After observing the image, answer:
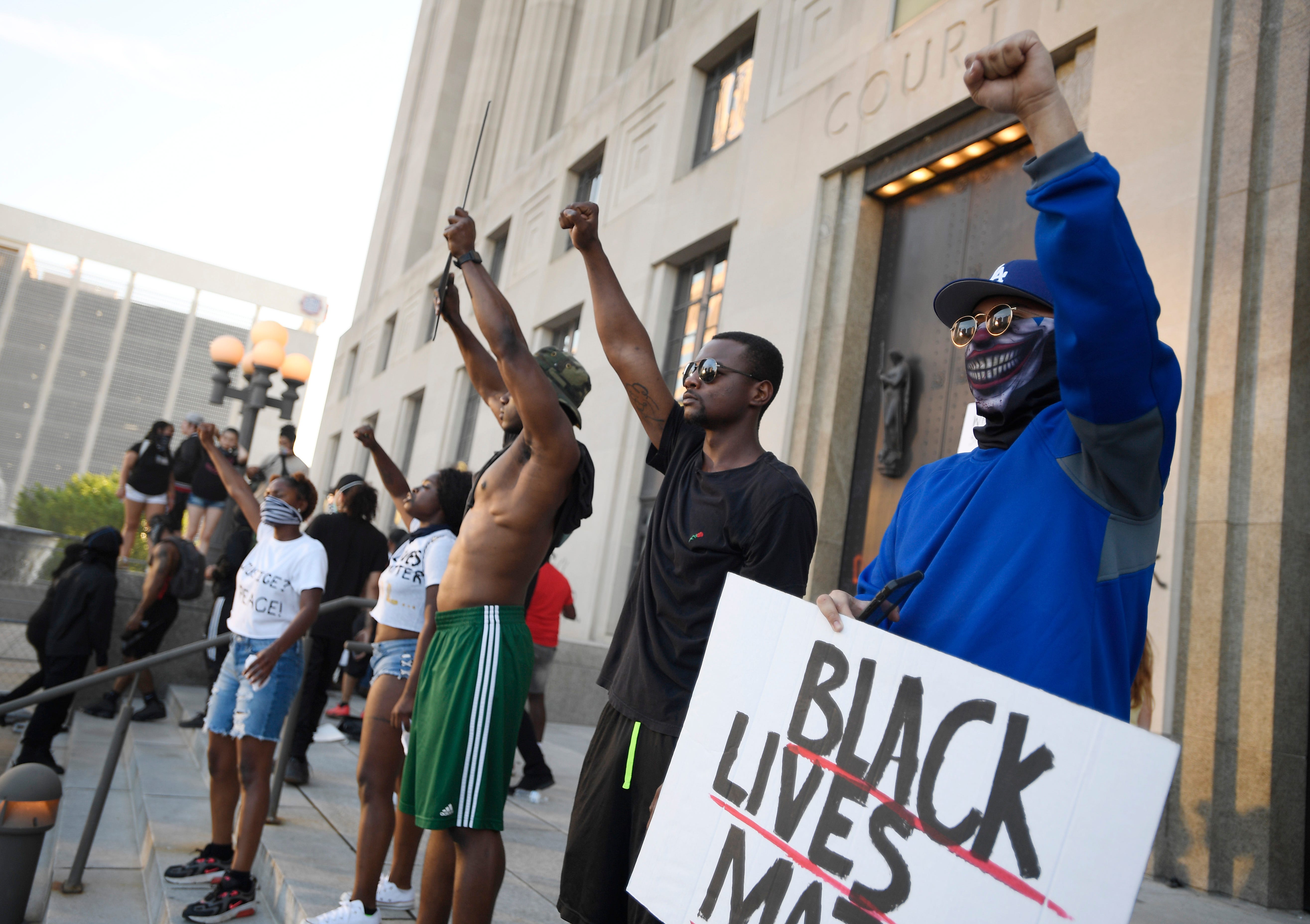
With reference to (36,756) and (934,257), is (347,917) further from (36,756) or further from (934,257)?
(934,257)

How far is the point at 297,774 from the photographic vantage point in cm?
596

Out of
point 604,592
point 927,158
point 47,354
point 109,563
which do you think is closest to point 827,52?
point 927,158

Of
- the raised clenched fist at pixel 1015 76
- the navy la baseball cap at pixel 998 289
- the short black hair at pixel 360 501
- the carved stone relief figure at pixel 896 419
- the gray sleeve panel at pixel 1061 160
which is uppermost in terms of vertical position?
the carved stone relief figure at pixel 896 419

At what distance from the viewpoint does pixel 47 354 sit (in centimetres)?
9325

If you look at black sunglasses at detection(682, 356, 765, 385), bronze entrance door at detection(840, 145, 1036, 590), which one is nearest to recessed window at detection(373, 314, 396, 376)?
bronze entrance door at detection(840, 145, 1036, 590)

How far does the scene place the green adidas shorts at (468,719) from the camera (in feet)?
9.46

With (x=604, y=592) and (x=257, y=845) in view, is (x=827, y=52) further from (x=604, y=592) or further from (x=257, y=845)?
(x=257, y=845)

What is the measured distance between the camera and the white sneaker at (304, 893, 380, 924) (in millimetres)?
3348

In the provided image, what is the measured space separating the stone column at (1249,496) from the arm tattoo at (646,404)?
430 cm

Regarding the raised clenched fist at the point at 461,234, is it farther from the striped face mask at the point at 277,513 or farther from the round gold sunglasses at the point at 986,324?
the striped face mask at the point at 277,513

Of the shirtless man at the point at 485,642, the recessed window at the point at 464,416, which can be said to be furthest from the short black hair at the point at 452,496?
the recessed window at the point at 464,416

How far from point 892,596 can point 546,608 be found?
576 centimetres

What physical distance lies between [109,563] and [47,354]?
344 feet

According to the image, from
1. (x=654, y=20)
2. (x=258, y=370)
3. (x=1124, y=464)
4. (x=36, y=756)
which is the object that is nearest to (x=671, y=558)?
(x=1124, y=464)
